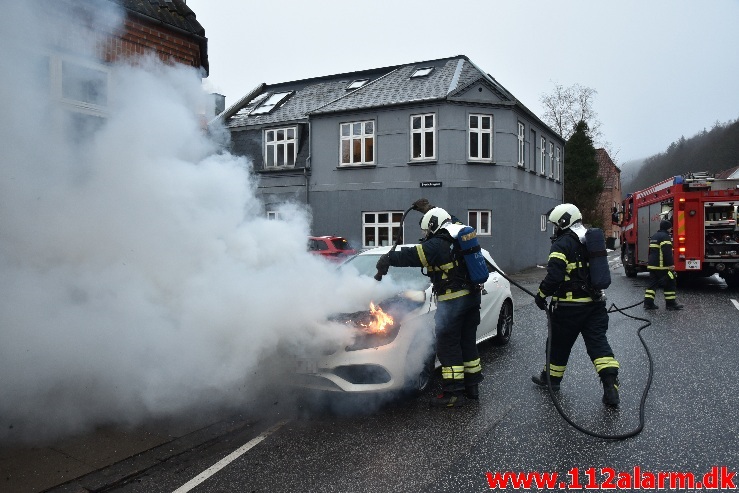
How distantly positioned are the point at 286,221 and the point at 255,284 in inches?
36.4

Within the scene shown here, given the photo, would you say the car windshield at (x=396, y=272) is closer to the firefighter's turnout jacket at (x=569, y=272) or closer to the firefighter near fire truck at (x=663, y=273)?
the firefighter's turnout jacket at (x=569, y=272)

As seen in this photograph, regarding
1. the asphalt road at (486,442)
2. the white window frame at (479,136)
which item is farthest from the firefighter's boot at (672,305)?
the white window frame at (479,136)

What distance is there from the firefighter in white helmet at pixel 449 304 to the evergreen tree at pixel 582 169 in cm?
3953

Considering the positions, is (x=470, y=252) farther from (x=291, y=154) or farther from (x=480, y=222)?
(x=291, y=154)

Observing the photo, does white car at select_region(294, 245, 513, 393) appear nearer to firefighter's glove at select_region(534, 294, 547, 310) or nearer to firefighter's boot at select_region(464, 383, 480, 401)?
firefighter's boot at select_region(464, 383, 480, 401)

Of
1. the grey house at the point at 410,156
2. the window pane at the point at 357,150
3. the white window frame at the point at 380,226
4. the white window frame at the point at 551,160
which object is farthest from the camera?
the white window frame at the point at 551,160

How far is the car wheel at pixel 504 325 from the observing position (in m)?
7.39

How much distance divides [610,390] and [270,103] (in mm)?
23158

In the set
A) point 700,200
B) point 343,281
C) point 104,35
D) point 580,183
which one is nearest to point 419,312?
point 343,281

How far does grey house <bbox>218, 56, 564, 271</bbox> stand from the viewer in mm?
20297

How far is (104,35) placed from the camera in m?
5.09

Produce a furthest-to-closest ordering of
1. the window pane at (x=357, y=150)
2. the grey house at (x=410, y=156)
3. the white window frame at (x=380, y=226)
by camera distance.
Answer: the window pane at (x=357, y=150), the white window frame at (x=380, y=226), the grey house at (x=410, y=156)

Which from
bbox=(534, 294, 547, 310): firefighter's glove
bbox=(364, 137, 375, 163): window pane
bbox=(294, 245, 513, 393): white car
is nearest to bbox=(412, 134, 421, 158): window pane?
bbox=(364, 137, 375, 163): window pane

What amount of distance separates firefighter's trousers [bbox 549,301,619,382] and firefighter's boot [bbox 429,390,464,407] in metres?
0.99
